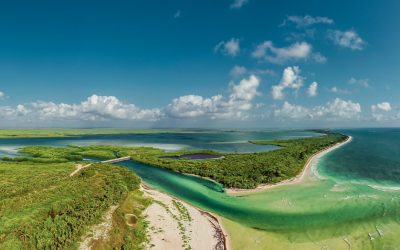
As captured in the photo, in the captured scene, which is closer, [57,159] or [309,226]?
[309,226]

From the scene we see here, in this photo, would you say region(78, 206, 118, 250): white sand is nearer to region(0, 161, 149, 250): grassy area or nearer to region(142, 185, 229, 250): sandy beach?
region(0, 161, 149, 250): grassy area

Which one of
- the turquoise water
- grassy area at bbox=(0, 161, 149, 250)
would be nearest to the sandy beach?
grassy area at bbox=(0, 161, 149, 250)

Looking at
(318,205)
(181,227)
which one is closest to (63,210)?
(181,227)

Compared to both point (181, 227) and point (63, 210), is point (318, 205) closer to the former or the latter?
point (181, 227)

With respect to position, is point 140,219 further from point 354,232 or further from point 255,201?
point 354,232

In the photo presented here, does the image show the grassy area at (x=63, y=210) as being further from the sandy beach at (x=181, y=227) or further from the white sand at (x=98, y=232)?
the sandy beach at (x=181, y=227)

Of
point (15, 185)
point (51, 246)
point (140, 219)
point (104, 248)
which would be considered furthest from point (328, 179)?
point (15, 185)
